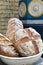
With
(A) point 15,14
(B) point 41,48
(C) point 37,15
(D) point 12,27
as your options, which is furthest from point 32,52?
(A) point 15,14

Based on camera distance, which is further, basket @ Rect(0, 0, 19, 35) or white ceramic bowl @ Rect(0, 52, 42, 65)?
basket @ Rect(0, 0, 19, 35)

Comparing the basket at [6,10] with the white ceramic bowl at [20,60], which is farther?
the basket at [6,10]

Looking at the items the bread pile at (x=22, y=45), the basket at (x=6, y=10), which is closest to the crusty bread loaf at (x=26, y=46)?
the bread pile at (x=22, y=45)

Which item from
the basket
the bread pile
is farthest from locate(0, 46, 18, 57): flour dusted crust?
the basket

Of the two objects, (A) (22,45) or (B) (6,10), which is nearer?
(A) (22,45)

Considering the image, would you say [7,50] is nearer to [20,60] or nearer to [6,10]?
[20,60]

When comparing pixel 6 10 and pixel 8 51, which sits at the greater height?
pixel 8 51

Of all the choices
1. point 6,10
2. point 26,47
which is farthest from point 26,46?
point 6,10

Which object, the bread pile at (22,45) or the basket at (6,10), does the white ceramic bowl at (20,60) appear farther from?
the basket at (6,10)

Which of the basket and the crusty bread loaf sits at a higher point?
the crusty bread loaf

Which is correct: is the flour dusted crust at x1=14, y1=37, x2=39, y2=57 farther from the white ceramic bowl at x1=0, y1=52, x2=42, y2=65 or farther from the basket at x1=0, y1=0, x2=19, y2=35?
the basket at x1=0, y1=0, x2=19, y2=35

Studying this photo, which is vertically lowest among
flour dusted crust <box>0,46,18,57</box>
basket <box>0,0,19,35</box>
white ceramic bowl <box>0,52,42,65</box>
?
basket <box>0,0,19,35</box>

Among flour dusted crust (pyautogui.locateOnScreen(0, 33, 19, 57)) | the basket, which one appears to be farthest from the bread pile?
the basket

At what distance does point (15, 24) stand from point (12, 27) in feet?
0.08
